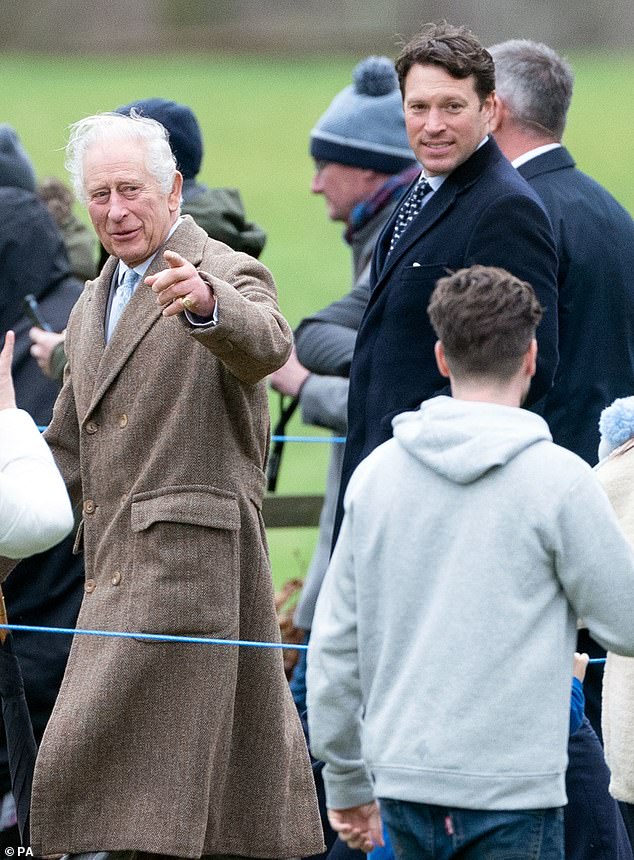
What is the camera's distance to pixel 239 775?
4.03 meters

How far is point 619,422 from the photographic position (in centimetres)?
381

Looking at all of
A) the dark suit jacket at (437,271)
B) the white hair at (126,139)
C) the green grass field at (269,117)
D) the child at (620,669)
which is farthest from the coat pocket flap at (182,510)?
the green grass field at (269,117)

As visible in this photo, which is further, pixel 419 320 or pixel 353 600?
pixel 419 320

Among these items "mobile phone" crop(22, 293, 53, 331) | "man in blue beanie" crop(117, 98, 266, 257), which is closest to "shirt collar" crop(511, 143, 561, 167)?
"man in blue beanie" crop(117, 98, 266, 257)

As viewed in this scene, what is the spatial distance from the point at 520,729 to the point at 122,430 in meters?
1.33

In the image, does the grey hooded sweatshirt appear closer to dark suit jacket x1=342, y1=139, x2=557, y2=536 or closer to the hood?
the hood

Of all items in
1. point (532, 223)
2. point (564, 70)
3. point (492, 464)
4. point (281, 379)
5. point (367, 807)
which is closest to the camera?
point (492, 464)

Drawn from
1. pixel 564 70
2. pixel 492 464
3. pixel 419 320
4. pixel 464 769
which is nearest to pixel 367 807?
pixel 464 769

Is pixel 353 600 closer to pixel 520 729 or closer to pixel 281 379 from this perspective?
pixel 520 729

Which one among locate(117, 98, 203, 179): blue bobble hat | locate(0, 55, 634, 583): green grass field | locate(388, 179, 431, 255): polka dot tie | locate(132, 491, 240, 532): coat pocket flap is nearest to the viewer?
locate(132, 491, 240, 532): coat pocket flap

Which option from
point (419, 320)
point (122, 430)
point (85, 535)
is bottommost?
point (85, 535)

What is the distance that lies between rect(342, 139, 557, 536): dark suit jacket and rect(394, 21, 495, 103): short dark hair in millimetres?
145

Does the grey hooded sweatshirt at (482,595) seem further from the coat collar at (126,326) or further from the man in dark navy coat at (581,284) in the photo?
the man in dark navy coat at (581,284)

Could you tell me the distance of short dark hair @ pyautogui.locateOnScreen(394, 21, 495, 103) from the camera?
394 cm
